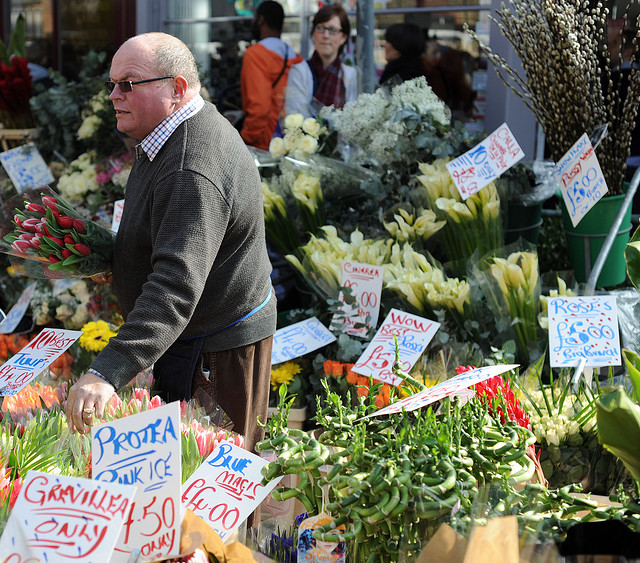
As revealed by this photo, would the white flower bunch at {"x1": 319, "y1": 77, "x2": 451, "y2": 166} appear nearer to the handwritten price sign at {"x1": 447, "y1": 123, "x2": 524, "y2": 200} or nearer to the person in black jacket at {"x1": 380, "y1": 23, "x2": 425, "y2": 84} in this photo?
the handwritten price sign at {"x1": 447, "y1": 123, "x2": 524, "y2": 200}

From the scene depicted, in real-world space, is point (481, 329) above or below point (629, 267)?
below

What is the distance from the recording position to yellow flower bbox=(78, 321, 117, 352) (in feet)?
9.34

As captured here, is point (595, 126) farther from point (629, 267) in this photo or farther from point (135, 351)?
point (135, 351)

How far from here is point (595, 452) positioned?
170 cm

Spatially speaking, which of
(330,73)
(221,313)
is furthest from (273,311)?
(330,73)

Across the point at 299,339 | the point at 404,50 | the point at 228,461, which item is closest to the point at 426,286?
the point at 299,339

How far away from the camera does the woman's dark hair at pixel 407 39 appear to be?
429cm

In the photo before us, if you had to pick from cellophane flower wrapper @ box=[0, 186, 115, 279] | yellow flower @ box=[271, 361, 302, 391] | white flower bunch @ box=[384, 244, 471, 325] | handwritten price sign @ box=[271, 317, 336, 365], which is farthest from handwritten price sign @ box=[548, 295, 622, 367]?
cellophane flower wrapper @ box=[0, 186, 115, 279]

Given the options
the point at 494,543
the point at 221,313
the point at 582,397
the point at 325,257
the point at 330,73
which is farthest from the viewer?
the point at 330,73

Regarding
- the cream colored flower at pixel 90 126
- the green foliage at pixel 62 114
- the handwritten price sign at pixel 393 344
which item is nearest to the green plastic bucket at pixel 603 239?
the handwritten price sign at pixel 393 344

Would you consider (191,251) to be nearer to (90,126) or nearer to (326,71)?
(90,126)

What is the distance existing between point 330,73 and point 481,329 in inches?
88.8

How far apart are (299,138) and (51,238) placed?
141 centimetres

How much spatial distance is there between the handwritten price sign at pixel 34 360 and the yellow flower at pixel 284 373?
84 centimetres
